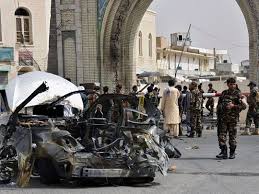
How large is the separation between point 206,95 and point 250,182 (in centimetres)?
1308

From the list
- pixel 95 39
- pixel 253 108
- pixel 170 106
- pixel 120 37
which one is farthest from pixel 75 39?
pixel 170 106

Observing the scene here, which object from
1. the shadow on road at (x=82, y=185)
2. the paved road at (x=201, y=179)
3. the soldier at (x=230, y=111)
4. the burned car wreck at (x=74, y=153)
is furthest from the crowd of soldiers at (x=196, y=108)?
the shadow on road at (x=82, y=185)

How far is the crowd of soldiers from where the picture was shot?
38.2ft

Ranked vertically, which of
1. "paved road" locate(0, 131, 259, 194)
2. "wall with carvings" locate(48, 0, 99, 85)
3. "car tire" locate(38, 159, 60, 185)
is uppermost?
"wall with carvings" locate(48, 0, 99, 85)

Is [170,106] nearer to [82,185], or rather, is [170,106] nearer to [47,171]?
[82,185]

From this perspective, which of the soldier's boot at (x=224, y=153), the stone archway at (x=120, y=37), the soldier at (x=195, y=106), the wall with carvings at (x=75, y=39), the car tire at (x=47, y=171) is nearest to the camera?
the car tire at (x=47, y=171)

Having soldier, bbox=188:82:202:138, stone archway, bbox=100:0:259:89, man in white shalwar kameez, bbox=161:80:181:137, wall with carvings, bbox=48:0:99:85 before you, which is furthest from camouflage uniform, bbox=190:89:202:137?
wall with carvings, bbox=48:0:99:85

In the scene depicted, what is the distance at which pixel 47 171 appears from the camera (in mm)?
8961

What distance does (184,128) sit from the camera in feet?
66.7

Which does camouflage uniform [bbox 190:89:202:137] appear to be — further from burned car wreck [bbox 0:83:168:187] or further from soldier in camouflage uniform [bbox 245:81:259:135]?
burned car wreck [bbox 0:83:168:187]

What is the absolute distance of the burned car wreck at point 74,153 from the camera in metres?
8.74

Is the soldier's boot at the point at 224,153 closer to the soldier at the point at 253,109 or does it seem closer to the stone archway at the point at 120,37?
the soldier at the point at 253,109

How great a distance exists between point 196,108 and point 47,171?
8.57 metres

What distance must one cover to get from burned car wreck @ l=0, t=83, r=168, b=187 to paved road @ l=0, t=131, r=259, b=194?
21 centimetres
